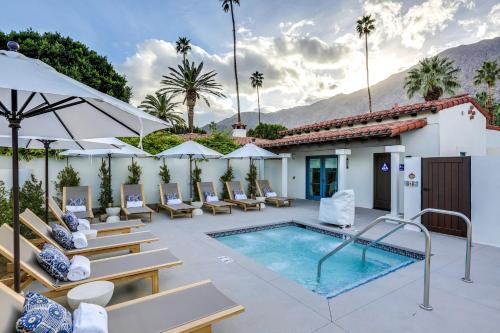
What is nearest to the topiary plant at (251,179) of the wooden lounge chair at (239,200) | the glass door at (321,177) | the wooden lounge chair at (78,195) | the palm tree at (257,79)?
the wooden lounge chair at (239,200)

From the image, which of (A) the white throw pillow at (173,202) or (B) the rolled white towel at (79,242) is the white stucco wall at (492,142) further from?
(B) the rolled white towel at (79,242)

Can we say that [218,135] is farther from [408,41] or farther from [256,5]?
[408,41]

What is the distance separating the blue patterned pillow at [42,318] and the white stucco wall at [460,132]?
11.3m

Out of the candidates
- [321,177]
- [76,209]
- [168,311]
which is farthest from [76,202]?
[321,177]

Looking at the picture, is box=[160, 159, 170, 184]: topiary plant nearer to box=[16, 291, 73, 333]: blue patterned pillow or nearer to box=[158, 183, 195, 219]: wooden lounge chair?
box=[158, 183, 195, 219]: wooden lounge chair

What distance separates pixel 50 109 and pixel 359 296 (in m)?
4.61

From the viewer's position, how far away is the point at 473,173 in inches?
269

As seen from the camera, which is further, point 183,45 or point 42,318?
point 183,45

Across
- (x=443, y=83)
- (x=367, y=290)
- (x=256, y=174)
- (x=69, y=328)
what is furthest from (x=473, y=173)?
(x=443, y=83)

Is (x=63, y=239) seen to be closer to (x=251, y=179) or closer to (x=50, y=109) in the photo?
(x=50, y=109)

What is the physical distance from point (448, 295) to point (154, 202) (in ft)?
37.8

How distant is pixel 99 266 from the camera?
3988mm

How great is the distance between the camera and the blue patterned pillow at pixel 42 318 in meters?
2.02

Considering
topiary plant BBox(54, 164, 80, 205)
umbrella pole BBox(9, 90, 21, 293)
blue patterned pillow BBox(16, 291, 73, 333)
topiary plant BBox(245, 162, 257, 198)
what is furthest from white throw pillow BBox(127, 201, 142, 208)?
blue patterned pillow BBox(16, 291, 73, 333)
